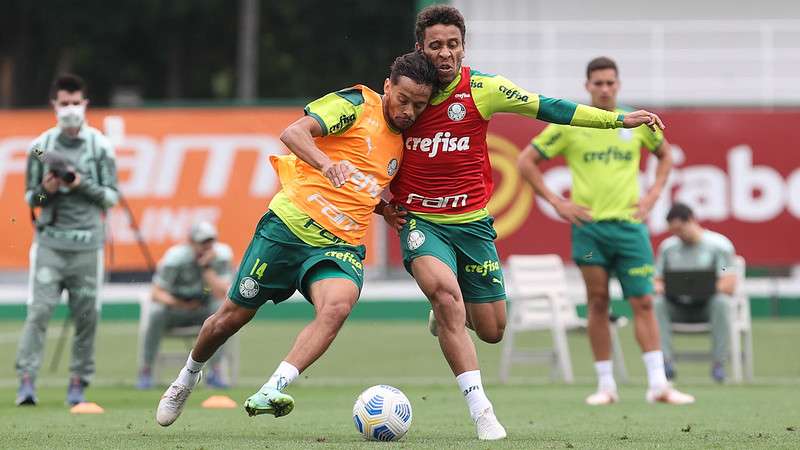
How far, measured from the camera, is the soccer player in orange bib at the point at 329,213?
337 inches

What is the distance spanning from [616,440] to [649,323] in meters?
3.53

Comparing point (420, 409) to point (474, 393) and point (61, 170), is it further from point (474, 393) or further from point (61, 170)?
point (61, 170)

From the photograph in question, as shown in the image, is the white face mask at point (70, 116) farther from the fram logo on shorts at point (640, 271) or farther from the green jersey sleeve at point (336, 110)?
the fram logo on shorts at point (640, 271)

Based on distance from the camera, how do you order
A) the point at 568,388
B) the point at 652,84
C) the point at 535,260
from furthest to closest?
the point at 652,84 < the point at 535,260 < the point at 568,388

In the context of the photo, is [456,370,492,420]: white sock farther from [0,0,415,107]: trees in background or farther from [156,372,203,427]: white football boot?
[0,0,415,107]: trees in background

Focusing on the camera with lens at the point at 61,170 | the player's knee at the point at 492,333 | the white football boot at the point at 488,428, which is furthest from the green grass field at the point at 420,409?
the camera with lens at the point at 61,170

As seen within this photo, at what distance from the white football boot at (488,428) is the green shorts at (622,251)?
3.51 meters

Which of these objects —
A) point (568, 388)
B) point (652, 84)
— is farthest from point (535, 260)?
point (652, 84)

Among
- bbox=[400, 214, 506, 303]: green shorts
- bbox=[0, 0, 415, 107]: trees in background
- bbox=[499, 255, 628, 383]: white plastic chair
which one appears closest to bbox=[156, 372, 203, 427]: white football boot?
bbox=[400, 214, 506, 303]: green shorts

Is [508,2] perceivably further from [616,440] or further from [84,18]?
[616,440]

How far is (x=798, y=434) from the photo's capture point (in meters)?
9.02

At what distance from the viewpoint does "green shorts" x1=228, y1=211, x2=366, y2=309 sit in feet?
28.5

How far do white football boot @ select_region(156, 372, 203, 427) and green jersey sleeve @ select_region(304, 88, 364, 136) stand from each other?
1.75 m

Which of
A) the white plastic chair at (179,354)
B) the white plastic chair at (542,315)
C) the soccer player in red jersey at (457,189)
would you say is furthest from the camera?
the white plastic chair at (542,315)
